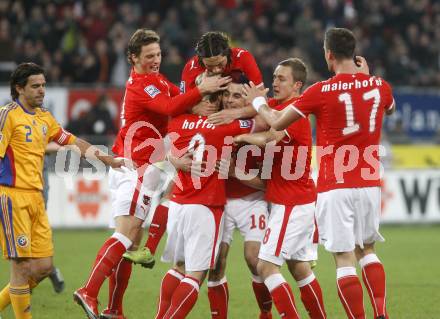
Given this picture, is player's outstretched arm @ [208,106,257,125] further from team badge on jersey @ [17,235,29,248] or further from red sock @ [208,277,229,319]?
team badge on jersey @ [17,235,29,248]

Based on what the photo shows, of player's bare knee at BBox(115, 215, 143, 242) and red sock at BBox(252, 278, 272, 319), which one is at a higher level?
player's bare knee at BBox(115, 215, 143, 242)

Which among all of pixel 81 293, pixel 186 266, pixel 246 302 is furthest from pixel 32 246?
pixel 246 302

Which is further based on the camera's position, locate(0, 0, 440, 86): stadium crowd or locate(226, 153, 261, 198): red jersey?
locate(0, 0, 440, 86): stadium crowd

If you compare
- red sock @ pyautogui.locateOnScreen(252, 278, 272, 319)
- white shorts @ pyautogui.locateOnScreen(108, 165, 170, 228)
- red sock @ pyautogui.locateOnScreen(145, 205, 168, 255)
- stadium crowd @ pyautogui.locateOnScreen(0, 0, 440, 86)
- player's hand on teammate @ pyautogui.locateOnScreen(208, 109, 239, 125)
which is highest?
stadium crowd @ pyautogui.locateOnScreen(0, 0, 440, 86)

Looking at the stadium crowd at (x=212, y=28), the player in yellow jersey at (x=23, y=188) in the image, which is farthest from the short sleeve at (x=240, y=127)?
the stadium crowd at (x=212, y=28)

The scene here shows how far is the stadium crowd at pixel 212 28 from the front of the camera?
61.0 feet

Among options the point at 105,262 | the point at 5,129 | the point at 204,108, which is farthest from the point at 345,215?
the point at 5,129

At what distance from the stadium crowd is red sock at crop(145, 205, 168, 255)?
999 centimetres

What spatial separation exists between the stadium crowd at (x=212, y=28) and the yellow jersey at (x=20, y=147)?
10.7 meters

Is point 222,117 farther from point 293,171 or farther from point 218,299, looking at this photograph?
point 218,299

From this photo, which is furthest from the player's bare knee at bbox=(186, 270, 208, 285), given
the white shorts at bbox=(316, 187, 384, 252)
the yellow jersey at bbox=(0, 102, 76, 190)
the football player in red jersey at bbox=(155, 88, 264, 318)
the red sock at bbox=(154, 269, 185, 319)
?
the yellow jersey at bbox=(0, 102, 76, 190)

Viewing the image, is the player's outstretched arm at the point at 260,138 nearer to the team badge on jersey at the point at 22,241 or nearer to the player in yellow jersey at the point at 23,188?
the player in yellow jersey at the point at 23,188

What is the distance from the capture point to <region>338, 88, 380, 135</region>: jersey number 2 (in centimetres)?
706

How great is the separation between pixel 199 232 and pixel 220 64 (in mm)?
1525
